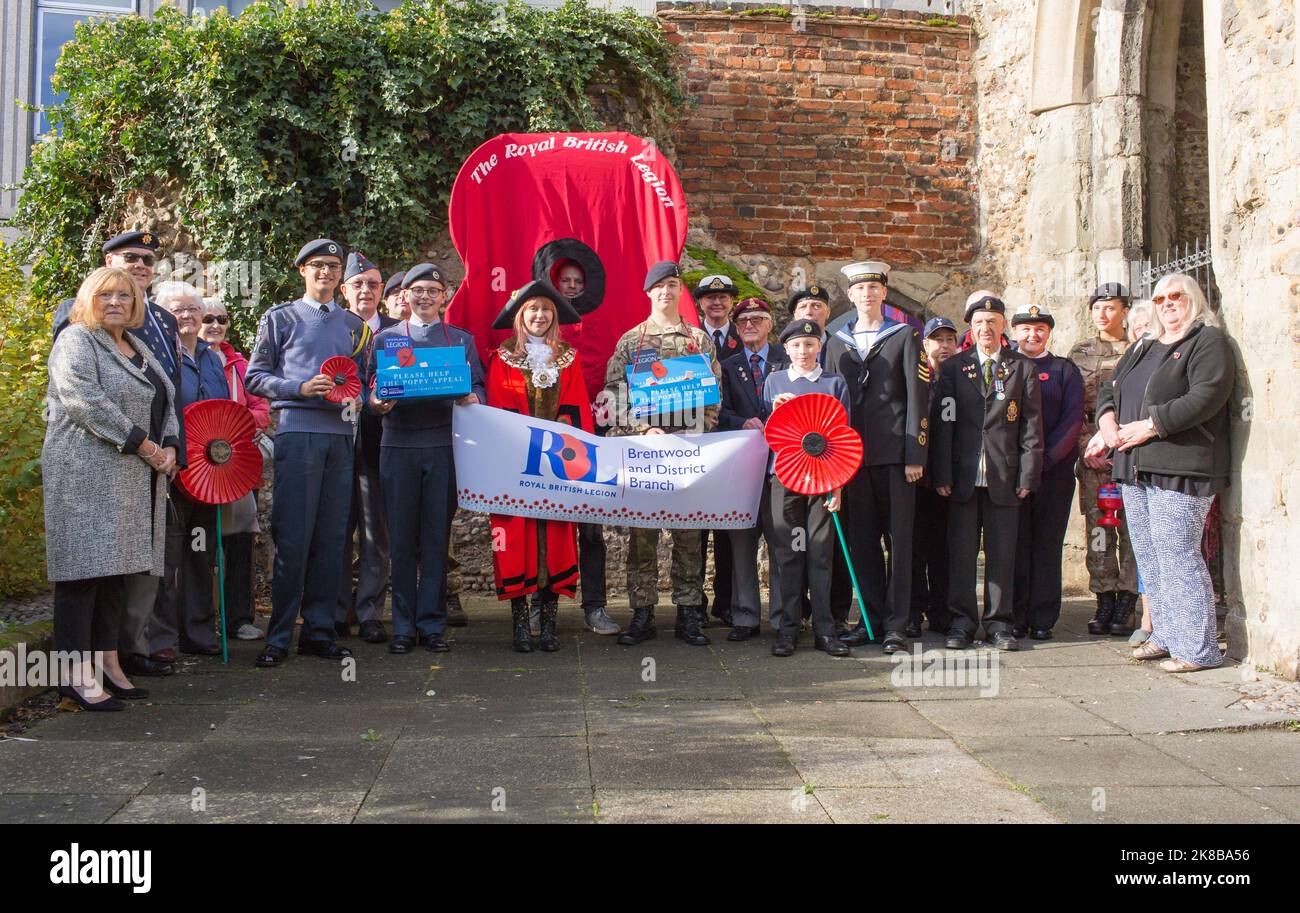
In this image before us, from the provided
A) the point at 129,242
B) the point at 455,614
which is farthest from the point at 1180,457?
the point at 129,242

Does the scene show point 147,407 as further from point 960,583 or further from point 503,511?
point 960,583

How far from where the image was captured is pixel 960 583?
6820mm

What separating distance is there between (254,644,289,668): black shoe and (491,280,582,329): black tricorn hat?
2.19 metres

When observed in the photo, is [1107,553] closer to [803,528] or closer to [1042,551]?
[1042,551]

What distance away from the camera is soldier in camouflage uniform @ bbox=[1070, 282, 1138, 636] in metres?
7.25

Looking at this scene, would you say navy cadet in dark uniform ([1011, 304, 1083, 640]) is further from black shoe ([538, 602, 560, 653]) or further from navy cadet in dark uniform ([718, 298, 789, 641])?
black shoe ([538, 602, 560, 653])

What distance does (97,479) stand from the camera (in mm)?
5285

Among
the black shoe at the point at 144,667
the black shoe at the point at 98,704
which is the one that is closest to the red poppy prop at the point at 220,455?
the black shoe at the point at 144,667

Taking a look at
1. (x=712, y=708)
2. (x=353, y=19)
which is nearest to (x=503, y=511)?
(x=712, y=708)

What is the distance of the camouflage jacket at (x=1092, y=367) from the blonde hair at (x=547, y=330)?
3.36 meters

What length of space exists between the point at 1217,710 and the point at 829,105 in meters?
7.40

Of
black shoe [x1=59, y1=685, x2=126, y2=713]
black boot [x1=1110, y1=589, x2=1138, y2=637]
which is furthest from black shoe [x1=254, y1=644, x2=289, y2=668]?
black boot [x1=1110, y1=589, x2=1138, y2=637]

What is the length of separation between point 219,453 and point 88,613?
3.97 feet

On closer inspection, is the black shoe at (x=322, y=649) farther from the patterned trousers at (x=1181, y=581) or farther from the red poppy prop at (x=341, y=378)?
the patterned trousers at (x=1181, y=581)
